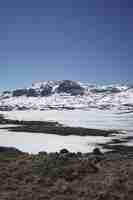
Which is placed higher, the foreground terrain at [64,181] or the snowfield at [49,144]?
the foreground terrain at [64,181]

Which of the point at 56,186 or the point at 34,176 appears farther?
the point at 34,176

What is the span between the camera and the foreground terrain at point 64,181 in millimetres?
9773

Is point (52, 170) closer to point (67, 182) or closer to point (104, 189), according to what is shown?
point (67, 182)

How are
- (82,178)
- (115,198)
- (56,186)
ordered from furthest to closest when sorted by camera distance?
(82,178), (56,186), (115,198)

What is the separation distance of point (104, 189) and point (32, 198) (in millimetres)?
2481

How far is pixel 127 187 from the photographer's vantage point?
33.5ft

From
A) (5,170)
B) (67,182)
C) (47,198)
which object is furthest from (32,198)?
(5,170)

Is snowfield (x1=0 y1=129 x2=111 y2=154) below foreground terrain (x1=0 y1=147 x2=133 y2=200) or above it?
below

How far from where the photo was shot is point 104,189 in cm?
1010

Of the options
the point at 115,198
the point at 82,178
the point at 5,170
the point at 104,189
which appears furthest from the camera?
the point at 5,170

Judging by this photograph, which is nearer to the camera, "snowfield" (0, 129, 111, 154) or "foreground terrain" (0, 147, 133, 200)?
"foreground terrain" (0, 147, 133, 200)

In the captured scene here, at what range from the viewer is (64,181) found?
11266mm

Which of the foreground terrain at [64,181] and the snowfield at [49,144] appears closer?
the foreground terrain at [64,181]

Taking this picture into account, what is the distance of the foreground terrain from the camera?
32.1 ft
